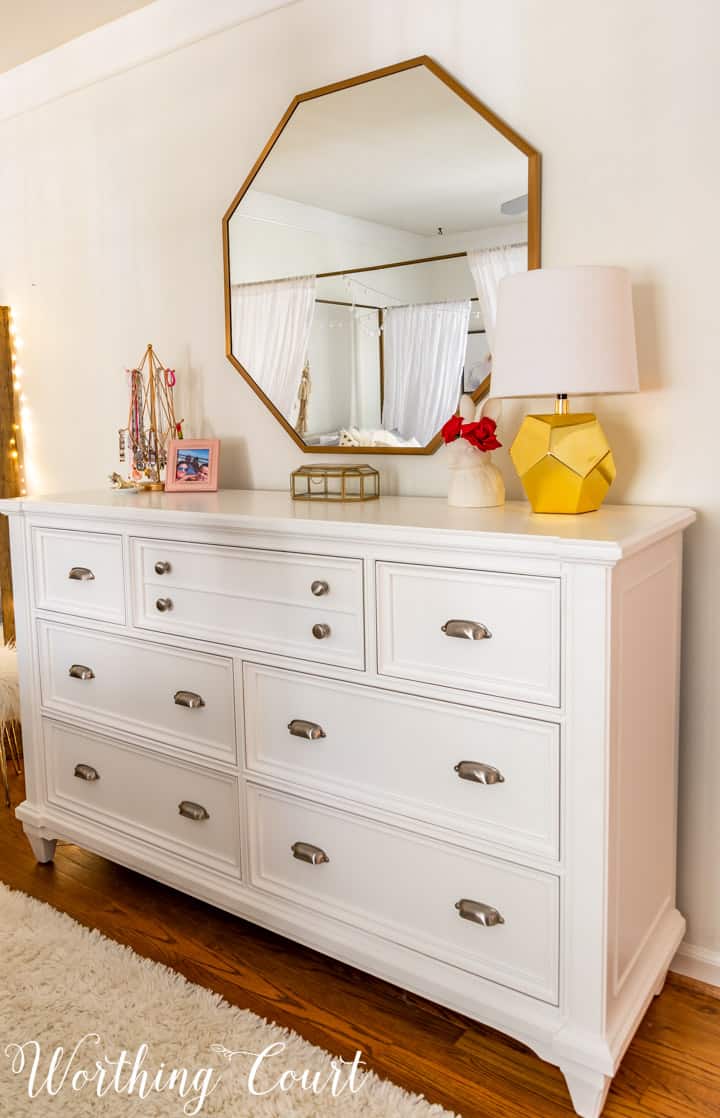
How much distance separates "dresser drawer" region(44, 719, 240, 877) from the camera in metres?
2.06

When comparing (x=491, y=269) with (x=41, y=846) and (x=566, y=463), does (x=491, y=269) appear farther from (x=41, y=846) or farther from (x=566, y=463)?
(x=41, y=846)

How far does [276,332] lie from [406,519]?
0.95 m

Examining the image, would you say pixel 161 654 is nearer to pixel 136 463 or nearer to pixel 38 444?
pixel 136 463

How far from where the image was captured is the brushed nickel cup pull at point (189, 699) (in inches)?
80.7

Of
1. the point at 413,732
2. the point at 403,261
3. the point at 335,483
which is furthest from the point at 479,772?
the point at 403,261

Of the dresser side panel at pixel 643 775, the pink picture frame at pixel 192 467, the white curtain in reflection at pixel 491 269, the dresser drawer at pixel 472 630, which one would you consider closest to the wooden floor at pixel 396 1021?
the dresser side panel at pixel 643 775

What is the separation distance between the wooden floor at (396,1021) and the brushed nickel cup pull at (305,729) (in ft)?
1.79

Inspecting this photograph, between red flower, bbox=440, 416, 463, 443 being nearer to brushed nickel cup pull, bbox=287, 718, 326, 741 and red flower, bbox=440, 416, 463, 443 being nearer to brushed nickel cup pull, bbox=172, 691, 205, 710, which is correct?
brushed nickel cup pull, bbox=287, 718, 326, 741

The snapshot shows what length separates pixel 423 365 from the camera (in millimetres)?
2154

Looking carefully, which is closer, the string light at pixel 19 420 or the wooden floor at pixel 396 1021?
the wooden floor at pixel 396 1021

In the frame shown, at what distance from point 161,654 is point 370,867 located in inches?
27.7

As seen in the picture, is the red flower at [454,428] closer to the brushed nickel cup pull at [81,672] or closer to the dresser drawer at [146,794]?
the dresser drawer at [146,794]

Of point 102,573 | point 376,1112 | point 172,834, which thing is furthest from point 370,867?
point 102,573

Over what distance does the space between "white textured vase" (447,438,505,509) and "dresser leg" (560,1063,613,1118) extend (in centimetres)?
105
